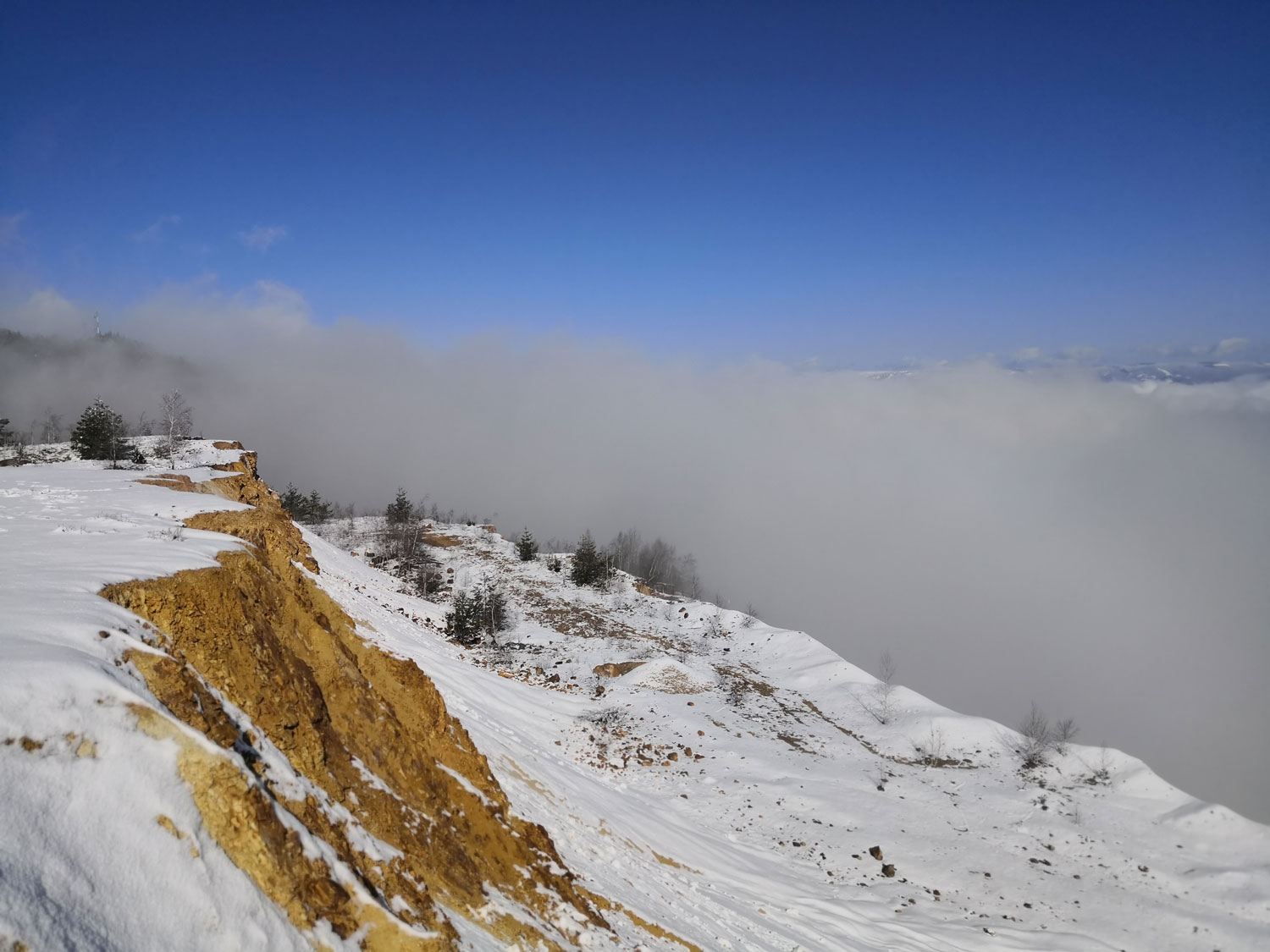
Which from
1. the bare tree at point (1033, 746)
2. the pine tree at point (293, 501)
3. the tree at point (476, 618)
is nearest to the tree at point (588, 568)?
the tree at point (476, 618)

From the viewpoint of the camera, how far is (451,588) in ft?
132

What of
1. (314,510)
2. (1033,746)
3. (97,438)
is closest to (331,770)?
(1033,746)

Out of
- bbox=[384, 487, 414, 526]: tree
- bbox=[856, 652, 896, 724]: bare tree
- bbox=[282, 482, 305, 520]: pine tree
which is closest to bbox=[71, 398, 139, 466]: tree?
bbox=[282, 482, 305, 520]: pine tree

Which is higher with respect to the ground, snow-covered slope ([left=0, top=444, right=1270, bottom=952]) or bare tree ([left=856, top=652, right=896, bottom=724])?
snow-covered slope ([left=0, top=444, right=1270, bottom=952])

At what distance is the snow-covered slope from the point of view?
3.96m

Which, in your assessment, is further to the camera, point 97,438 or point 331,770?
point 97,438

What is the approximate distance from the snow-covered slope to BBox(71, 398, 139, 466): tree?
356cm

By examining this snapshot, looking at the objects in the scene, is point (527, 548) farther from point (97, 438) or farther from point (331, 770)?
point (331, 770)

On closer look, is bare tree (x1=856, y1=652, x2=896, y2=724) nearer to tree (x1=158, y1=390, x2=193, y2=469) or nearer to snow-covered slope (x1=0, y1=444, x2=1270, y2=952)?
snow-covered slope (x1=0, y1=444, x2=1270, y2=952)

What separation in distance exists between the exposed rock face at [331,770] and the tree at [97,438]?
29.4 metres

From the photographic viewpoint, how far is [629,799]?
53.5 feet

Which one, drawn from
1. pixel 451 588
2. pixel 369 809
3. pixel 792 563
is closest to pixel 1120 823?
pixel 369 809

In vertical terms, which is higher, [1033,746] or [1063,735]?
[1033,746]

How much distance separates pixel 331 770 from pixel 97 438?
36.0m
